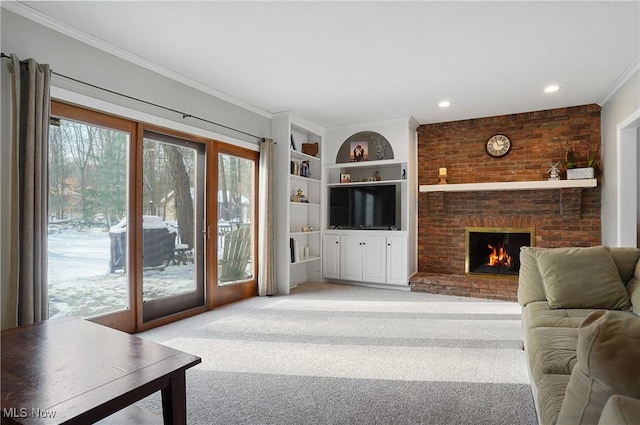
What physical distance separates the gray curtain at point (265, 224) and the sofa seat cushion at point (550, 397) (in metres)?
3.53

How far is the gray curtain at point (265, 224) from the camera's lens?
182 inches

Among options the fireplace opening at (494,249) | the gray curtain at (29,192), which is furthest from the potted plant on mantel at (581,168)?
the gray curtain at (29,192)

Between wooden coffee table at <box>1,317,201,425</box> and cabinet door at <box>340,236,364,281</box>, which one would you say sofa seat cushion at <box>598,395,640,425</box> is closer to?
wooden coffee table at <box>1,317,201,425</box>

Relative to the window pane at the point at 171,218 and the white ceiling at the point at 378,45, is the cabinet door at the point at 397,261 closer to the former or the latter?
the white ceiling at the point at 378,45

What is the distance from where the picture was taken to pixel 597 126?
463 centimetres

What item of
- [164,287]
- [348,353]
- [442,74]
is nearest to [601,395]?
[348,353]

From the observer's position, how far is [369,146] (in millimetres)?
5609

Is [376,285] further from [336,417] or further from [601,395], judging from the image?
[601,395]

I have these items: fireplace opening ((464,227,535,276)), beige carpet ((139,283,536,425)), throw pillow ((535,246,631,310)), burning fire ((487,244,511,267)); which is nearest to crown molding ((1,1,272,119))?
beige carpet ((139,283,536,425))

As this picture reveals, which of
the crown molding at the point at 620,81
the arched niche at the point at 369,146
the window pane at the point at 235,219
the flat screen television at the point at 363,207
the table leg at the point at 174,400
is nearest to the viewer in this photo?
the table leg at the point at 174,400

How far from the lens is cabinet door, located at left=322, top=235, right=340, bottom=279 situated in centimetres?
556

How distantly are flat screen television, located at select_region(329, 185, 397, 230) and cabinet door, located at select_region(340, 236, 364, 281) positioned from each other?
9.8 inches

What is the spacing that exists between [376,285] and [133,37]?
14.0 ft

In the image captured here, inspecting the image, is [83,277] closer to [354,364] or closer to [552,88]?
[354,364]
